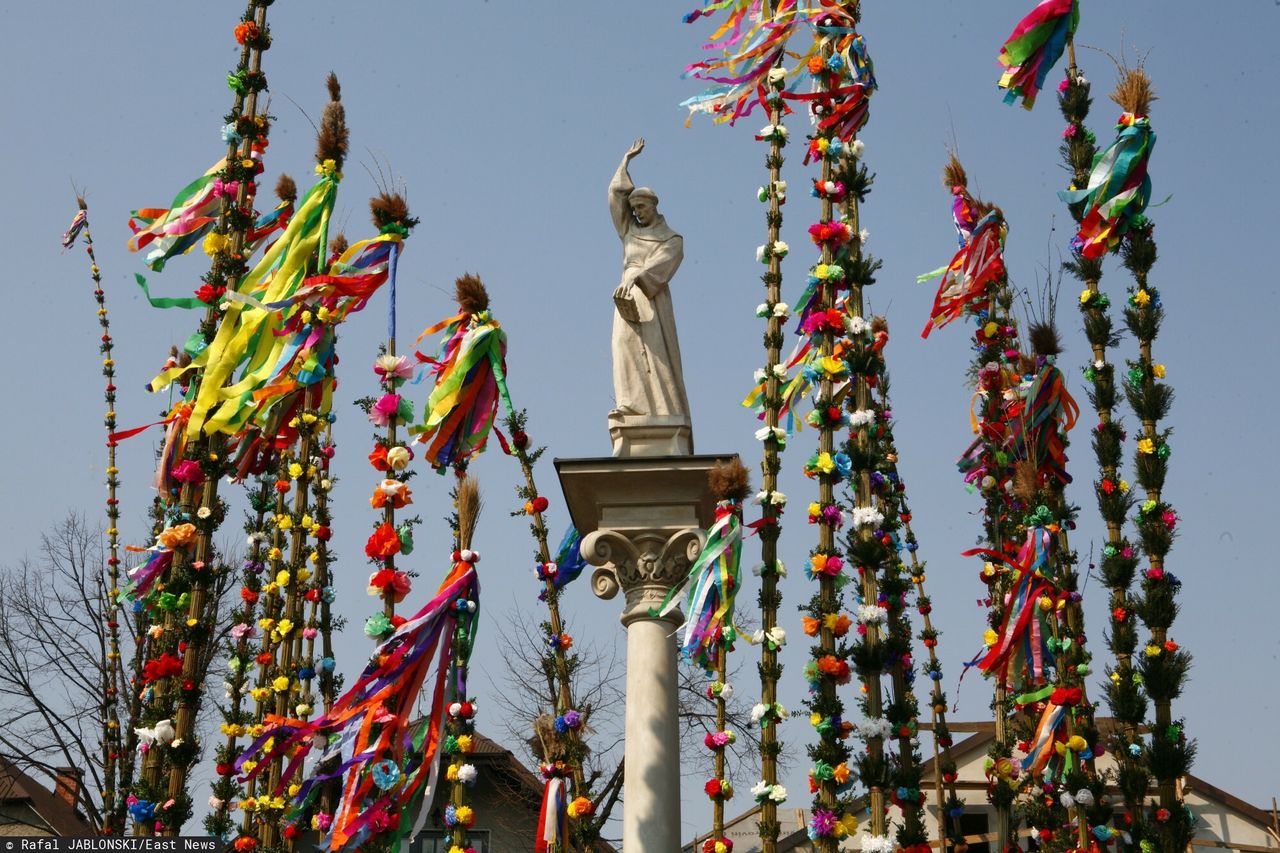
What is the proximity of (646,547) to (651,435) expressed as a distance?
105 cm

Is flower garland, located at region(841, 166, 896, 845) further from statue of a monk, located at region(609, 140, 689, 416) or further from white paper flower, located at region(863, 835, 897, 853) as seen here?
statue of a monk, located at region(609, 140, 689, 416)

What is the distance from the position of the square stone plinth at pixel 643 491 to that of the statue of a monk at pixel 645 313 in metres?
Result: 0.75

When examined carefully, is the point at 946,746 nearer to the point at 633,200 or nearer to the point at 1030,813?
the point at 1030,813

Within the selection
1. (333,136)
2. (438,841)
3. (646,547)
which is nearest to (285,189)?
(333,136)

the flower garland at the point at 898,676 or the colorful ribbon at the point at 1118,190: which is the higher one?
the colorful ribbon at the point at 1118,190

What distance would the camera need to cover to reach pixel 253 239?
1395 centimetres

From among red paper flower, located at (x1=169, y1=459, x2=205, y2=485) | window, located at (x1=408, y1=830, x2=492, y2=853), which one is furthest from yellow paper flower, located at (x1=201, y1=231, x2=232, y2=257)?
window, located at (x1=408, y1=830, x2=492, y2=853)

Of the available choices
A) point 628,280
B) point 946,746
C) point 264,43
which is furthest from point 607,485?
point 946,746

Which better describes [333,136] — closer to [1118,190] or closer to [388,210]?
[388,210]

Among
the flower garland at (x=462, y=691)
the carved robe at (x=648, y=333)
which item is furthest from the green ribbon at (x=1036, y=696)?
the flower garland at (x=462, y=691)

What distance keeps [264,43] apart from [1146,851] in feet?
34.8

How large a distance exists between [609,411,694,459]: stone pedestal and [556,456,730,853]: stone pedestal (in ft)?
1.47

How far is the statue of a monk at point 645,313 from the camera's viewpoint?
13.3 meters

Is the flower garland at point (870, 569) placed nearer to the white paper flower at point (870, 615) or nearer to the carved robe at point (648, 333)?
the white paper flower at point (870, 615)
